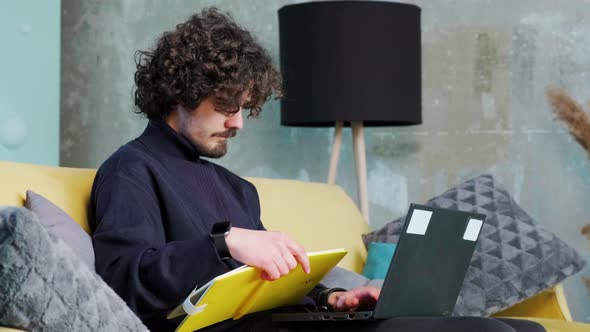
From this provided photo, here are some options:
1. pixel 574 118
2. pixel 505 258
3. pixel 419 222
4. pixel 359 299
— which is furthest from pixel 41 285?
pixel 574 118

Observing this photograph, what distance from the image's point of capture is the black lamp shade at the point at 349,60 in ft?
11.3

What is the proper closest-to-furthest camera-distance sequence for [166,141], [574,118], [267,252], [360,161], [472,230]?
[267,252] < [472,230] < [166,141] < [360,161] < [574,118]

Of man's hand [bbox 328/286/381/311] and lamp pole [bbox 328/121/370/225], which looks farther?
lamp pole [bbox 328/121/370/225]

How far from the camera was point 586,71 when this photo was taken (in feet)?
13.1

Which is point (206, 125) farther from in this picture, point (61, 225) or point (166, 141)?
point (61, 225)

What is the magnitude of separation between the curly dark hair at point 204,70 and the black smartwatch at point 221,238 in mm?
491

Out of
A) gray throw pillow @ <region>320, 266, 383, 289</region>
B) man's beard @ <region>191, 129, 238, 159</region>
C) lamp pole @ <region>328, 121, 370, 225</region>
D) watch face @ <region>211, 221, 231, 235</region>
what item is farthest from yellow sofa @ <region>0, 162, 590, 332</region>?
watch face @ <region>211, 221, 231, 235</region>

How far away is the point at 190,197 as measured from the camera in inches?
79.4

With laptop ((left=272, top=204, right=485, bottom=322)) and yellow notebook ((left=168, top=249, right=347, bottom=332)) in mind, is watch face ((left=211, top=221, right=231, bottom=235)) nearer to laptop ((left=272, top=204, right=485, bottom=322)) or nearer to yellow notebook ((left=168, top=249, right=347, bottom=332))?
yellow notebook ((left=168, top=249, right=347, bottom=332))

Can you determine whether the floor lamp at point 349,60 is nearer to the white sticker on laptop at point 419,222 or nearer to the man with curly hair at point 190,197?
the man with curly hair at point 190,197

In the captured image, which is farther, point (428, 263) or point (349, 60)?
point (349, 60)

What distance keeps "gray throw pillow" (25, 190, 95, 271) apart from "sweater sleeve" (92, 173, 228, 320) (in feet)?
0.10

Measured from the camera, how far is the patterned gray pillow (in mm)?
2783

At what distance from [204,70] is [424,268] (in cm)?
66
